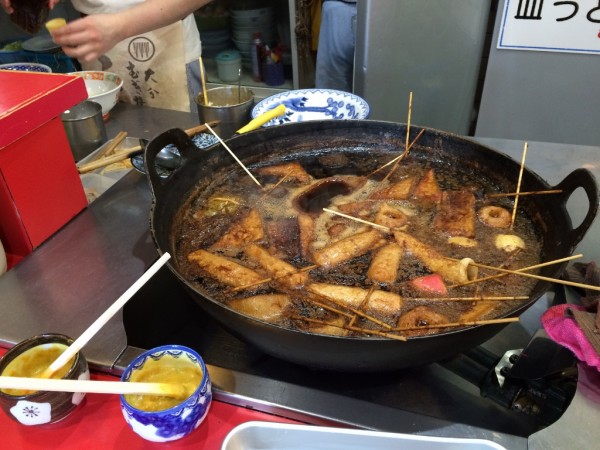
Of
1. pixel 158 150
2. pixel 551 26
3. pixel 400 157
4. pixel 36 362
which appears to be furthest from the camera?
pixel 551 26

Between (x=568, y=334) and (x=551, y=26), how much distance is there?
9.67 ft

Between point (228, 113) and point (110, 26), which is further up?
point (110, 26)

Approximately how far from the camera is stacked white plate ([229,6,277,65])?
581 cm

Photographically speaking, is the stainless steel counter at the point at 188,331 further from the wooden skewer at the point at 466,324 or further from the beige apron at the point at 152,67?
the beige apron at the point at 152,67

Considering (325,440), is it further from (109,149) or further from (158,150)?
(109,149)

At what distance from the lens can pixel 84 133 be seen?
2.49 meters

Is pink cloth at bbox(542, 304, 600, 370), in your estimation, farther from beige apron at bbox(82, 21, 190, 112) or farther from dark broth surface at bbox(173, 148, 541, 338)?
beige apron at bbox(82, 21, 190, 112)

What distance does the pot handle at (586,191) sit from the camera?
1244 mm

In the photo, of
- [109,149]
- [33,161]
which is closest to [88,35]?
[109,149]

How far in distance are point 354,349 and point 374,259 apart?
48 cm

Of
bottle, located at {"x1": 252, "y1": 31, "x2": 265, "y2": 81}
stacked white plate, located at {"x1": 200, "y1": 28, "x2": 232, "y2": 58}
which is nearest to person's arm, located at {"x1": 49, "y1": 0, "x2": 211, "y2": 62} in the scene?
bottle, located at {"x1": 252, "y1": 31, "x2": 265, "y2": 81}

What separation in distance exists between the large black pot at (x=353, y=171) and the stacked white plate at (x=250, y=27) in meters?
4.38

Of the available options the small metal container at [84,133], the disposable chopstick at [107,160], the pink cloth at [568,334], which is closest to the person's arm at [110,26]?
the small metal container at [84,133]

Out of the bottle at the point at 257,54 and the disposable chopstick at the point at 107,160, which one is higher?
the disposable chopstick at the point at 107,160
